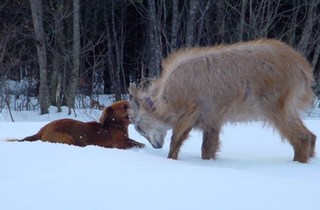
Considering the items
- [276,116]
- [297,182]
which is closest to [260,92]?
[276,116]

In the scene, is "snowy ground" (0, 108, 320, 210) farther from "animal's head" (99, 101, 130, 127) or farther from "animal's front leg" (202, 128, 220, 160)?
"animal's head" (99, 101, 130, 127)

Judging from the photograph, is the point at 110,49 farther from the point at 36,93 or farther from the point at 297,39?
the point at 297,39

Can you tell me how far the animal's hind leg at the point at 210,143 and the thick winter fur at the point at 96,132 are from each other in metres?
0.74

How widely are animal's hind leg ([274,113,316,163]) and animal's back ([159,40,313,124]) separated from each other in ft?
0.47

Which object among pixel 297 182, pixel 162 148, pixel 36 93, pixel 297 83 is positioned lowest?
pixel 36 93

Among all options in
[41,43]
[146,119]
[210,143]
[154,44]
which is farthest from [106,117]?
[154,44]

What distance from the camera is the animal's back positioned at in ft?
15.9

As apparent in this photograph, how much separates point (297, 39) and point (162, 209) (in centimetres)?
1312

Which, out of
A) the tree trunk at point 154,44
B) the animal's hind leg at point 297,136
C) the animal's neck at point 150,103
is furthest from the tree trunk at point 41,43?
the animal's hind leg at point 297,136

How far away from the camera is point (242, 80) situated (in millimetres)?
4895

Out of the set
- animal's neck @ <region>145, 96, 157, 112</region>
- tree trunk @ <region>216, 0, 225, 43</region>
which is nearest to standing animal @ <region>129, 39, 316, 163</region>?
animal's neck @ <region>145, 96, 157, 112</region>

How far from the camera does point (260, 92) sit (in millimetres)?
4848

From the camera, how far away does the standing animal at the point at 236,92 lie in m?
4.86

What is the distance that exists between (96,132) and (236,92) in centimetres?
164
